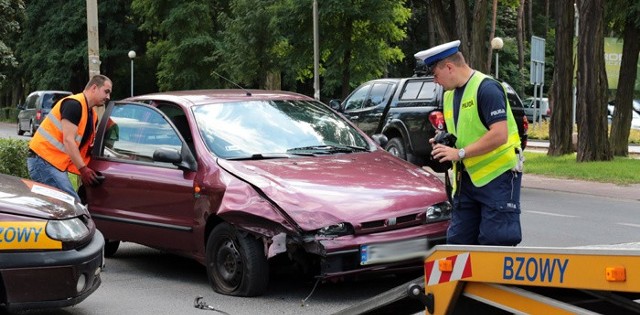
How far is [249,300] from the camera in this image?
7199 mm

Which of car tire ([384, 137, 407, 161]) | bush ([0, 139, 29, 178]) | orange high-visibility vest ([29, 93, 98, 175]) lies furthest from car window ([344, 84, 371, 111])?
orange high-visibility vest ([29, 93, 98, 175])

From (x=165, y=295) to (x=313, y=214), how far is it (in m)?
1.61

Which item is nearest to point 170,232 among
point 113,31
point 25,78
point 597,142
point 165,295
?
point 165,295

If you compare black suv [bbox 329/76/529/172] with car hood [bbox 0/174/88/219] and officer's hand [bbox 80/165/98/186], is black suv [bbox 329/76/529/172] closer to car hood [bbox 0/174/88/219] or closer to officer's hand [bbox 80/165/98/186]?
officer's hand [bbox 80/165/98/186]

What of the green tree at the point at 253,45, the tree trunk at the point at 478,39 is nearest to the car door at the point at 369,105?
the tree trunk at the point at 478,39

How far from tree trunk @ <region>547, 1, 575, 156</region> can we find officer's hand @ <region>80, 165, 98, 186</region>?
16353mm

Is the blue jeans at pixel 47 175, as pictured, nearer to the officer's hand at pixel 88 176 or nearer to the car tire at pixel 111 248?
the officer's hand at pixel 88 176

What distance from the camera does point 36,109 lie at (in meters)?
39.8

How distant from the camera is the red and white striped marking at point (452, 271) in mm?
4320

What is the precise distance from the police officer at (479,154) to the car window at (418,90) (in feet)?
37.1

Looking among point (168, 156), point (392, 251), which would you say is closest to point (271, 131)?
point (168, 156)

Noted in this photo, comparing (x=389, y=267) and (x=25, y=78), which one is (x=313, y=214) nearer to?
(x=389, y=267)

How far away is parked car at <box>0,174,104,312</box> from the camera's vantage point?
587 centimetres

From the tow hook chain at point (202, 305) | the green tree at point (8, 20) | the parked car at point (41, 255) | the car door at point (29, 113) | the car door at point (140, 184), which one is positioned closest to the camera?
the parked car at point (41, 255)
